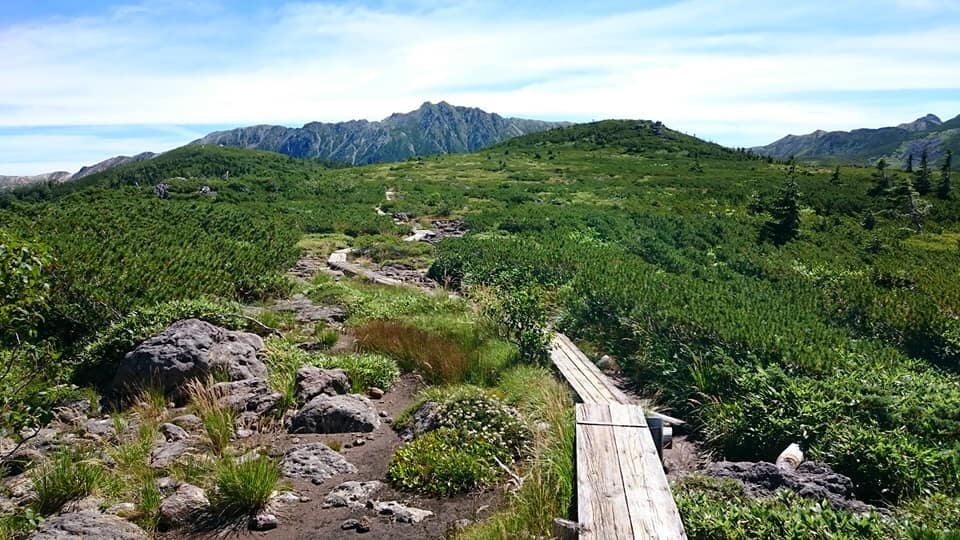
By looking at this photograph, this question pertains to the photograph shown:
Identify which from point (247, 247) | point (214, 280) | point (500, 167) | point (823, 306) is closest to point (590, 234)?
point (823, 306)

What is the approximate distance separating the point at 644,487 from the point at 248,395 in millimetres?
5916

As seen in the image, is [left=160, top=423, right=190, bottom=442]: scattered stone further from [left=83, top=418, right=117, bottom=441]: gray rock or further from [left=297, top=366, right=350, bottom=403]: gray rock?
[left=297, top=366, right=350, bottom=403]: gray rock

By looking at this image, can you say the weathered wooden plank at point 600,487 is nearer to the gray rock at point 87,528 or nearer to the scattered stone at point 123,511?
the gray rock at point 87,528

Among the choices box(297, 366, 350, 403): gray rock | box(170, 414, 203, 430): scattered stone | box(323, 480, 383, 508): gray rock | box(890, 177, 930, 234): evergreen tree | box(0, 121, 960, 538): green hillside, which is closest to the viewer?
box(323, 480, 383, 508): gray rock

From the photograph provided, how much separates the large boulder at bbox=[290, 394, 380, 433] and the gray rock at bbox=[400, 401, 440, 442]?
1.71ft

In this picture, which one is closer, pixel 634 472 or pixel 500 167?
pixel 634 472

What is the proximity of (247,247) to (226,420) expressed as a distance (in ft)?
37.8

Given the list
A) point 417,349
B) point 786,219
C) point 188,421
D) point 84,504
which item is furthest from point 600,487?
point 786,219

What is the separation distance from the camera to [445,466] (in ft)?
20.5

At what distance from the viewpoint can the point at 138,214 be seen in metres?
23.7

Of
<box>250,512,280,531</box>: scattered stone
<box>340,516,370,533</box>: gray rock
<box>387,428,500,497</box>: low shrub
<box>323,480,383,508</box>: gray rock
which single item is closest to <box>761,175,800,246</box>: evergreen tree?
<box>387,428,500,497</box>: low shrub

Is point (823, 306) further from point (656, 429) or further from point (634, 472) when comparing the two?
point (634, 472)

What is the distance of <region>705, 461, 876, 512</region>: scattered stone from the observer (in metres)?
5.29

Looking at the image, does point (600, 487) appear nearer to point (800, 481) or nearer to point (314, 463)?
point (800, 481)
